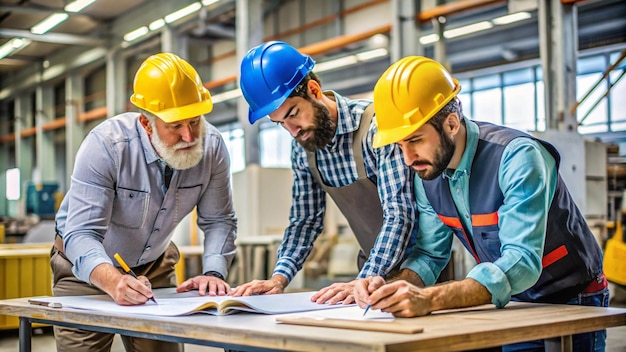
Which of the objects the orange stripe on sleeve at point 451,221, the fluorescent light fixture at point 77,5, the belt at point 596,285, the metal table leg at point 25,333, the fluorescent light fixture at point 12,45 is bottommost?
the metal table leg at point 25,333

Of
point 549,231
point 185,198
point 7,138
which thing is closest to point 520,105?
point 185,198

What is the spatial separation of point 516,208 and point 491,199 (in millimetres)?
140

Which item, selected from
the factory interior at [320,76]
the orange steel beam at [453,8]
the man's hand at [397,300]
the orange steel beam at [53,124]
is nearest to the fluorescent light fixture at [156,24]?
the factory interior at [320,76]

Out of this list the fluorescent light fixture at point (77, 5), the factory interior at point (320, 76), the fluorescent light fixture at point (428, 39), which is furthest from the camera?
the fluorescent light fixture at point (77, 5)

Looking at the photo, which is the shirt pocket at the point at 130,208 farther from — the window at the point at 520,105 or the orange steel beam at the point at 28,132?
the orange steel beam at the point at 28,132

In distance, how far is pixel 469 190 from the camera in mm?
2059

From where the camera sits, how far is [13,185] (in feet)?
68.4

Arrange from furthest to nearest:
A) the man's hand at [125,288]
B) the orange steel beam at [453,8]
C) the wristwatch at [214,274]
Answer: the orange steel beam at [453,8]
the wristwatch at [214,274]
the man's hand at [125,288]

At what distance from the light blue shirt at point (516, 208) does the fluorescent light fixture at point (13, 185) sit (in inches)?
803

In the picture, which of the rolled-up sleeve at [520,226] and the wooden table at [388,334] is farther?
the rolled-up sleeve at [520,226]

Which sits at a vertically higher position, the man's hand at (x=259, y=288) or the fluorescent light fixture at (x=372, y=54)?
the fluorescent light fixture at (x=372, y=54)

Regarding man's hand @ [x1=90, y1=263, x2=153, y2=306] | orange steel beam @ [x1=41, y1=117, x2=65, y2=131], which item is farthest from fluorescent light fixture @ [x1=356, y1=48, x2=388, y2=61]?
man's hand @ [x1=90, y1=263, x2=153, y2=306]

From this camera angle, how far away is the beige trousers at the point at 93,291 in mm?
2656

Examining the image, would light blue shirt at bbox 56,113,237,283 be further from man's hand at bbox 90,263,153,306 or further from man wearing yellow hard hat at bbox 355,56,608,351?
man wearing yellow hard hat at bbox 355,56,608,351
